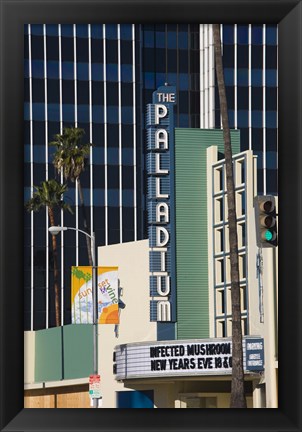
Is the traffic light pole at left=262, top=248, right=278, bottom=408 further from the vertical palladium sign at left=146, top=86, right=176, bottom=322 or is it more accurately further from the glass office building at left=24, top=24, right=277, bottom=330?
the glass office building at left=24, top=24, right=277, bottom=330

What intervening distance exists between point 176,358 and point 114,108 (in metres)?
31.6

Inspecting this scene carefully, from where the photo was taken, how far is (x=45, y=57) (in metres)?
65.3

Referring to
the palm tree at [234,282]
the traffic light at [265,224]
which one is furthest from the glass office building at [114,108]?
the traffic light at [265,224]

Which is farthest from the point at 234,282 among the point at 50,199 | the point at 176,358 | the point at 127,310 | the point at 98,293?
the point at 50,199

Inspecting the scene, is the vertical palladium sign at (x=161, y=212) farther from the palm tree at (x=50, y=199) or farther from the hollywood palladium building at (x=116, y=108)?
the hollywood palladium building at (x=116, y=108)

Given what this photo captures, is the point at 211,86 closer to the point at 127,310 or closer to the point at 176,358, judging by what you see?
the point at 127,310

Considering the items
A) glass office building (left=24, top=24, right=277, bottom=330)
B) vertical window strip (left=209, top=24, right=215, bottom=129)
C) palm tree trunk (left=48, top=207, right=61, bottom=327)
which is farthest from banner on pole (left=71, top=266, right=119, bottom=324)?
vertical window strip (left=209, top=24, right=215, bottom=129)

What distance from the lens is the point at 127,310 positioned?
34.1 metres

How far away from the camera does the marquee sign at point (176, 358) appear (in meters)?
32.5

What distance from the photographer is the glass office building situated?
6009cm
